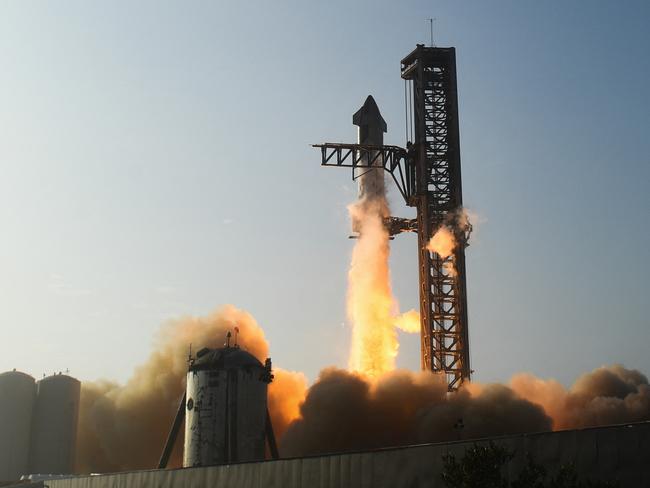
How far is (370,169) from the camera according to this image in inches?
2628

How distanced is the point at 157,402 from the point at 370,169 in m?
25.0

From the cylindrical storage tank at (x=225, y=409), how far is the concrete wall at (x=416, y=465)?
A: 8.82 m

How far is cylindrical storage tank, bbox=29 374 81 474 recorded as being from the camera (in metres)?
71.8

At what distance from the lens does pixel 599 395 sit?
62688mm

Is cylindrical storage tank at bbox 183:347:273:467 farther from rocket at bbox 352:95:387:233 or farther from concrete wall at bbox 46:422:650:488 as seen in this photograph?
rocket at bbox 352:95:387:233

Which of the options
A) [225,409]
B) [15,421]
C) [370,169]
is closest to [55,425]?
[15,421]

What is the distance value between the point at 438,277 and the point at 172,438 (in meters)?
21.3

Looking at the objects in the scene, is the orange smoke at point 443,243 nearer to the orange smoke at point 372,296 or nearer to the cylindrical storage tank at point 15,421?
the orange smoke at point 372,296

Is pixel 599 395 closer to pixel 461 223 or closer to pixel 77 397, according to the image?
pixel 461 223

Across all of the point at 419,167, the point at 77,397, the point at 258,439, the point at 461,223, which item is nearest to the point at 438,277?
the point at 461,223

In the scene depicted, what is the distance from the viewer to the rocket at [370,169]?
66.8 m

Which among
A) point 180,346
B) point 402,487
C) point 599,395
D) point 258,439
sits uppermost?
point 180,346

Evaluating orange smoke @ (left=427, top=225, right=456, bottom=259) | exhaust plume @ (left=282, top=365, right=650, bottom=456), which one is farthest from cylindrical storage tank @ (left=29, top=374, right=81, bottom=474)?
orange smoke @ (left=427, top=225, right=456, bottom=259)

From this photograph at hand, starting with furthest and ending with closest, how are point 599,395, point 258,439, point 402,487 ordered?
1. point 599,395
2. point 258,439
3. point 402,487
